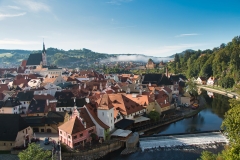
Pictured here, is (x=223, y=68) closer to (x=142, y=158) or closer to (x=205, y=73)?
(x=205, y=73)

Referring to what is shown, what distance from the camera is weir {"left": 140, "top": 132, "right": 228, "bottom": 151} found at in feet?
111

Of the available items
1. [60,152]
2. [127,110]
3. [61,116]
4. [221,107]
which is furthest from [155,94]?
[60,152]

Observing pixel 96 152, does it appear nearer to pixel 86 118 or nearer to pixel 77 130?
pixel 77 130

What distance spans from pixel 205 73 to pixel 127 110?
77.7 metres

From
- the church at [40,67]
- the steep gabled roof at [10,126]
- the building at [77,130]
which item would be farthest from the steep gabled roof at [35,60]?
the building at [77,130]

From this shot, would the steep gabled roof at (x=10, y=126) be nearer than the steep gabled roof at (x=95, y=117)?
Yes

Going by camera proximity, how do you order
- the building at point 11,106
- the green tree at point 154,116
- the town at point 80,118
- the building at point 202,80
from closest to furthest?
the town at point 80,118 < the green tree at point 154,116 < the building at point 11,106 < the building at point 202,80

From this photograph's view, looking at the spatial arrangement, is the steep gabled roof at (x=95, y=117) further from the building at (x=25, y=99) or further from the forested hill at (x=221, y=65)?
the forested hill at (x=221, y=65)

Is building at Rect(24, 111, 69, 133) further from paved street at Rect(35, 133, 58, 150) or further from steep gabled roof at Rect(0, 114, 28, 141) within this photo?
steep gabled roof at Rect(0, 114, 28, 141)

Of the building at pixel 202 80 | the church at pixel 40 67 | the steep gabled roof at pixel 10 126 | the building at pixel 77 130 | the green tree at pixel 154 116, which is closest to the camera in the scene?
the steep gabled roof at pixel 10 126

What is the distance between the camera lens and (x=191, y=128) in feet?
139

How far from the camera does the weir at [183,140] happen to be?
1331 inches

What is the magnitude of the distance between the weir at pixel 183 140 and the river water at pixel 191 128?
4.95ft

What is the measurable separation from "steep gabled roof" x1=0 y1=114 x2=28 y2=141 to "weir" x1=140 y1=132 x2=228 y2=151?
18.5 metres
